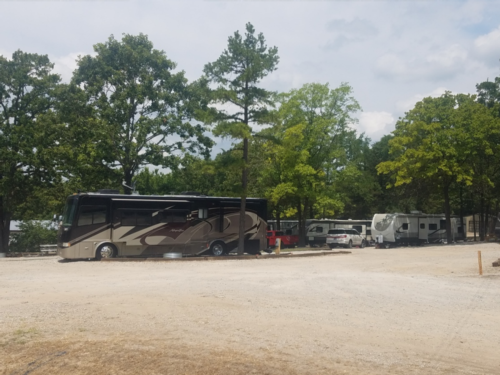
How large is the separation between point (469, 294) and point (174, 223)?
1538 cm

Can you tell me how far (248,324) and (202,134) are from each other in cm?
2622

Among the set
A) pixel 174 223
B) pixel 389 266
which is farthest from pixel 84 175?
pixel 389 266

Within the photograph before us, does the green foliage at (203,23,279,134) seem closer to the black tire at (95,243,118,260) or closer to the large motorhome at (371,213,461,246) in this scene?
the black tire at (95,243,118,260)

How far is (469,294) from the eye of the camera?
13555 mm

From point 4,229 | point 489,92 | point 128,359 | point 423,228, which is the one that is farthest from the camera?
point 489,92

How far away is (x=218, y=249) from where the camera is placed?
27.2 meters

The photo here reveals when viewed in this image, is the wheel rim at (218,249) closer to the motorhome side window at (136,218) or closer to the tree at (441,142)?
the motorhome side window at (136,218)

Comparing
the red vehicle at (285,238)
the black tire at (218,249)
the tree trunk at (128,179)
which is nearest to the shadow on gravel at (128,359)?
the black tire at (218,249)

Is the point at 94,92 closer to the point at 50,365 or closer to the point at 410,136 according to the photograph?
the point at 410,136

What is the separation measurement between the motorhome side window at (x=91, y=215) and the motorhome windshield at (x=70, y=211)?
0.34 meters

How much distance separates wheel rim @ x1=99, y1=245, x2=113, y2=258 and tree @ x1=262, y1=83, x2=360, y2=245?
627 inches

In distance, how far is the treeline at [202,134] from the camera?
2725 cm

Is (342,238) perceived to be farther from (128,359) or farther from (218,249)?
(128,359)

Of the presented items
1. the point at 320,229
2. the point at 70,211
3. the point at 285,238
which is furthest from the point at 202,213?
the point at 320,229
